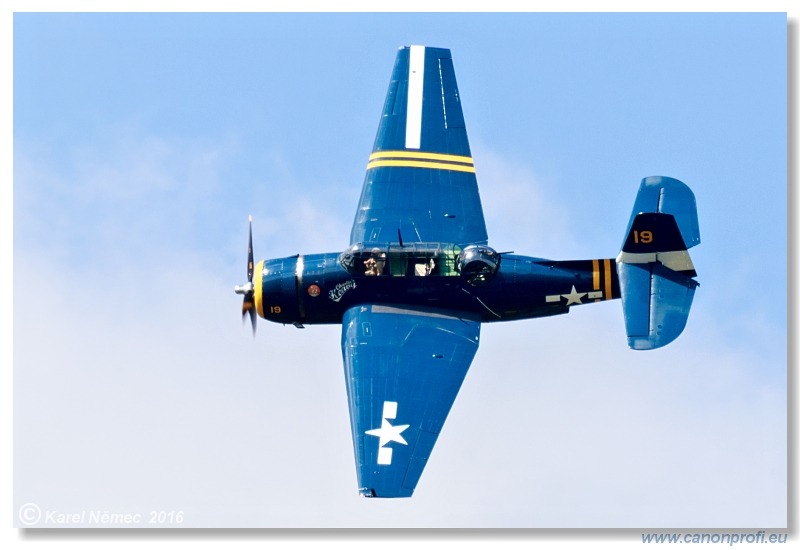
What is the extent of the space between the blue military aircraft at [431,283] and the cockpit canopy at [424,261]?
0.06 feet

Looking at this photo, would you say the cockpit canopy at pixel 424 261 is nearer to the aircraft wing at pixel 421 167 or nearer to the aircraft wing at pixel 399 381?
the aircraft wing at pixel 421 167

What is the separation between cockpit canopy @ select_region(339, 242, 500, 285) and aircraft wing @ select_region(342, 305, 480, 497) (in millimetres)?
714

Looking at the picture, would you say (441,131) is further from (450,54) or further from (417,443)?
(417,443)

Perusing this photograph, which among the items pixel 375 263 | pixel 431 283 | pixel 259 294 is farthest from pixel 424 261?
pixel 259 294

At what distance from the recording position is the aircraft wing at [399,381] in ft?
115

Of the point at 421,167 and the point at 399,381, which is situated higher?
the point at 421,167

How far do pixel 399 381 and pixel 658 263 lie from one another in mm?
5227

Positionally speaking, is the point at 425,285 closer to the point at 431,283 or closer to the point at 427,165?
the point at 431,283

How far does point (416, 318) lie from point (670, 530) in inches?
269

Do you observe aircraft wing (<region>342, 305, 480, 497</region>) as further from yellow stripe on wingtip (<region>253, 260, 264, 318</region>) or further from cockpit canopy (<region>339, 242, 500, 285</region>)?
yellow stripe on wingtip (<region>253, 260, 264, 318</region>)

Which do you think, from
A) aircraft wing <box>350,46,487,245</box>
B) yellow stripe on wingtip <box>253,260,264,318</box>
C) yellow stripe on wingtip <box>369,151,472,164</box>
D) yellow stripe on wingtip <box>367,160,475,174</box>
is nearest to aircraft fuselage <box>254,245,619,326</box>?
yellow stripe on wingtip <box>253,260,264,318</box>

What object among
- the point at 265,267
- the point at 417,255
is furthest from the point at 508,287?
the point at 265,267

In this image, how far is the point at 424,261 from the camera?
37.6m

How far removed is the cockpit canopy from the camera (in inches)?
1480
